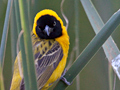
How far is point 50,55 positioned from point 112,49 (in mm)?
759

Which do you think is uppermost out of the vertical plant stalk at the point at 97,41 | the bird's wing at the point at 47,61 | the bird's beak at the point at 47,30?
the bird's beak at the point at 47,30

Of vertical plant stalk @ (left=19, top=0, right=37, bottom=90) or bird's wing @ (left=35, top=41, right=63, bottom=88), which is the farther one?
bird's wing @ (left=35, top=41, right=63, bottom=88)

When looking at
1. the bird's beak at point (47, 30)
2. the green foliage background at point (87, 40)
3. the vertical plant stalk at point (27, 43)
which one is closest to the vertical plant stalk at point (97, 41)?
the vertical plant stalk at point (27, 43)

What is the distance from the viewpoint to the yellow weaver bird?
173 centimetres

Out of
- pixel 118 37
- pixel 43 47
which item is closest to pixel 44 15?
pixel 43 47

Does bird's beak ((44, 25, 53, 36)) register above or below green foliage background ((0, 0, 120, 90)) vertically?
above

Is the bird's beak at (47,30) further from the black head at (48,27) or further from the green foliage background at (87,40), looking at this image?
the green foliage background at (87,40)

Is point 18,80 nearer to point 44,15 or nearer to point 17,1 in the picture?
point 44,15

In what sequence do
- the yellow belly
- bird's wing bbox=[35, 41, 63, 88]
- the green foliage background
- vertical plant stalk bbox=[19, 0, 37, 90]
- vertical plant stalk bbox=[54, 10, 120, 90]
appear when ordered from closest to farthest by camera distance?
vertical plant stalk bbox=[19, 0, 37, 90]
vertical plant stalk bbox=[54, 10, 120, 90]
bird's wing bbox=[35, 41, 63, 88]
the yellow belly
the green foliage background

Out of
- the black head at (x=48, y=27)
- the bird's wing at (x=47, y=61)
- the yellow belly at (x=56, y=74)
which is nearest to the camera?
the bird's wing at (x=47, y=61)

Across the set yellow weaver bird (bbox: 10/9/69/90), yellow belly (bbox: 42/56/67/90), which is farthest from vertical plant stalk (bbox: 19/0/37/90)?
yellow belly (bbox: 42/56/67/90)

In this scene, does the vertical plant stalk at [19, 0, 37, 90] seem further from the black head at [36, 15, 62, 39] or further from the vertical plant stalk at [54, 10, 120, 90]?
the black head at [36, 15, 62, 39]

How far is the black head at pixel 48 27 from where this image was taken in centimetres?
191

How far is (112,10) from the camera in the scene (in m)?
2.01
